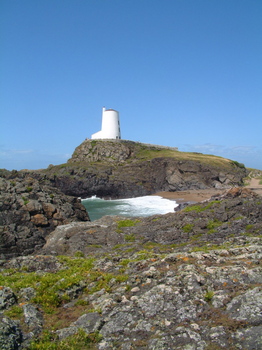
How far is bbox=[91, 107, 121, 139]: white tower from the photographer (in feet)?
339

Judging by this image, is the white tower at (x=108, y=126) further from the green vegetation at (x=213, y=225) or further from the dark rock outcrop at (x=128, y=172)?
the green vegetation at (x=213, y=225)

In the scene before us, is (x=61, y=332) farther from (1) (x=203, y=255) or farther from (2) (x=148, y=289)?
(1) (x=203, y=255)

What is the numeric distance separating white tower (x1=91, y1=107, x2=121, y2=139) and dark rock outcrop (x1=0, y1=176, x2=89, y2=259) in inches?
2841

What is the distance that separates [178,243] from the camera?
17.9 meters

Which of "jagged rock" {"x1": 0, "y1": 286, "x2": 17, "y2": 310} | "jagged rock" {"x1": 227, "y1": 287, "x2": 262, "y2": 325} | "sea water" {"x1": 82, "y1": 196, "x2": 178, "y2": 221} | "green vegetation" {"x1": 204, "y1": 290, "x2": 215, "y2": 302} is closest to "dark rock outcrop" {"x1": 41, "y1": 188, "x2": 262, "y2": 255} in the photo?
"green vegetation" {"x1": 204, "y1": 290, "x2": 215, "y2": 302}

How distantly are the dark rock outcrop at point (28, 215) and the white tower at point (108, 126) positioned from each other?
237 ft

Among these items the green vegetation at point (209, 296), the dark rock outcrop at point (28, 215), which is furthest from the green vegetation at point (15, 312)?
the dark rock outcrop at point (28, 215)

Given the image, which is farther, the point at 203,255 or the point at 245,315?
the point at 203,255

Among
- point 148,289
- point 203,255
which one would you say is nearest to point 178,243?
point 203,255

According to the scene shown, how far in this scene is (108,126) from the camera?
104 m

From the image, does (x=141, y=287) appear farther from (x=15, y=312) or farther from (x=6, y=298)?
(x=6, y=298)

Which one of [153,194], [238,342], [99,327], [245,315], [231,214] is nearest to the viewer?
[238,342]

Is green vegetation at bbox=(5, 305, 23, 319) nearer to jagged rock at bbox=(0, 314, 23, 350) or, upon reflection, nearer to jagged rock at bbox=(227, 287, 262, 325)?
jagged rock at bbox=(0, 314, 23, 350)

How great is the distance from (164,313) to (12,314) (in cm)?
390
